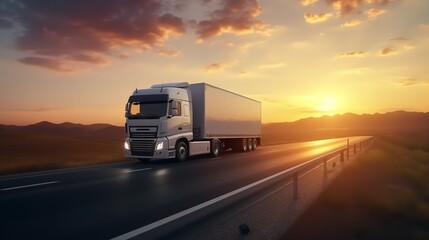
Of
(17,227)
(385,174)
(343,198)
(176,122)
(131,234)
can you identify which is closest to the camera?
(131,234)

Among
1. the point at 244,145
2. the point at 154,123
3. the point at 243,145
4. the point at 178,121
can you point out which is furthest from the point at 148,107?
the point at 244,145

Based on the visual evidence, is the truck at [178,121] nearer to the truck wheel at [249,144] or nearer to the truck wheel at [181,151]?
the truck wheel at [181,151]

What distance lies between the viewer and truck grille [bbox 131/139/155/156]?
17.9 metres

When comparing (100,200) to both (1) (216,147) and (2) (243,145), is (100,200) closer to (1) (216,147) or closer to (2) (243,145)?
(1) (216,147)

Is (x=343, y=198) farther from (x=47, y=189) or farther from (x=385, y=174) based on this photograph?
(x=47, y=189)

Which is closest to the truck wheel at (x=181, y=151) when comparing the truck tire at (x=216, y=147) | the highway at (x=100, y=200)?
the truck tire at (x=216, y=147)

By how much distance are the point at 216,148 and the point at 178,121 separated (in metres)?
4.99

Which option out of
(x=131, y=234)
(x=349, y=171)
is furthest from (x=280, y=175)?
(x=349, y=171)

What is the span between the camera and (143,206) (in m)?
8.05

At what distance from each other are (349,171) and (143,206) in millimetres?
10091

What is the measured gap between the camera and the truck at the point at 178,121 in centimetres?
1805

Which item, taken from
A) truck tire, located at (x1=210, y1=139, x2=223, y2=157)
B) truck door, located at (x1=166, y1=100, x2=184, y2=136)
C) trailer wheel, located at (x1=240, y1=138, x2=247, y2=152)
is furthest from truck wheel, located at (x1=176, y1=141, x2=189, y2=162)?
trailer wheel, located at (x1=240, y1=138, x2=247, y2=152)

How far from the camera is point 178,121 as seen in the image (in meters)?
19.2

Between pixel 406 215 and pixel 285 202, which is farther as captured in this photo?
pixel 285 202
